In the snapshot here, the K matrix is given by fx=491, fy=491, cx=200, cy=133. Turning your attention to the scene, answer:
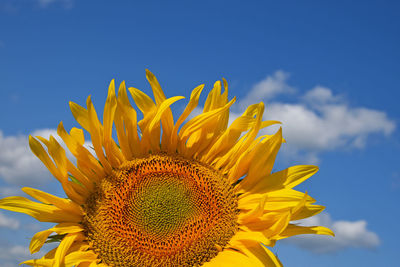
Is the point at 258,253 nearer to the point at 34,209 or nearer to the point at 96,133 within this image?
the point at 96,133

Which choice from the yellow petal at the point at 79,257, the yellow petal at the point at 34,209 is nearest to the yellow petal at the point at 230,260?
the yellow petal at the point at 79,257

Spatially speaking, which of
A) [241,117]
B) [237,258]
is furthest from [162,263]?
[241,117]

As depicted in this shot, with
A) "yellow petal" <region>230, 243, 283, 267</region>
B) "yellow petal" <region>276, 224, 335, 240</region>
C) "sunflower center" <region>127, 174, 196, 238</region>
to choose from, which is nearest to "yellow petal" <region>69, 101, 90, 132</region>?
"sunflower center" <region>127, 174, 196, 238</region>

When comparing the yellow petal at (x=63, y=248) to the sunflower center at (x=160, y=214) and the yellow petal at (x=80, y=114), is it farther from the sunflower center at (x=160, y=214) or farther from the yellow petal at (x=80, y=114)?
the yellow petal at (x=80, y=114)

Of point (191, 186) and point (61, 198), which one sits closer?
point (61, 198)

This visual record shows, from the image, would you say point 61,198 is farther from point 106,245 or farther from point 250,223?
point 250,223
